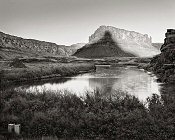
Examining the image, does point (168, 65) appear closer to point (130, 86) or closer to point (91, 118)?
point (130, 86)

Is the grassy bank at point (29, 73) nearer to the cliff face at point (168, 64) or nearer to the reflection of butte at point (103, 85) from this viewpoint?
the reflection of butte at point (103, 85)

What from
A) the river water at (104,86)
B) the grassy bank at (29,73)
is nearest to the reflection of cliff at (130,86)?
the river water at (104,86)

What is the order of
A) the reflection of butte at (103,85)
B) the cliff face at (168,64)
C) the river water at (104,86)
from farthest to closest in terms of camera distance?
the cliff face at (168,64) → the reflection of butte at (103,85) → the river water at (104,86)

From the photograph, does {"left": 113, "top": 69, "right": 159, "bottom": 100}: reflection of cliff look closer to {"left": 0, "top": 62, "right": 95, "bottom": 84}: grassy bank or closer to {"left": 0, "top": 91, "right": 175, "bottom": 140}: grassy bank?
{"left": 0, "top": 91, "right": 175, "bottom": 140}: grassy bank

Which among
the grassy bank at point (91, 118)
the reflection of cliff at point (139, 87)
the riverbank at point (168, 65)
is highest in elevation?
the riverbank at point (168, 65)

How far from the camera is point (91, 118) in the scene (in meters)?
15.2

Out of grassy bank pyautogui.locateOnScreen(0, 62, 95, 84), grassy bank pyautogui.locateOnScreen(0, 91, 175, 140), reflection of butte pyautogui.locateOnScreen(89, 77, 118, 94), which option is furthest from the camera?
grassy bank pyautogui.locateOnScreen(0, 62, 95, 84)

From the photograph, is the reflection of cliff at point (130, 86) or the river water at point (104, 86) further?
the reflection of cliff at point (130, 86)

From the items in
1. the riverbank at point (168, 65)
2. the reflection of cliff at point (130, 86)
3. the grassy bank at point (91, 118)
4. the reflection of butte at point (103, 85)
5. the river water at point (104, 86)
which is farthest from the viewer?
the riverbank at point (168, 65)

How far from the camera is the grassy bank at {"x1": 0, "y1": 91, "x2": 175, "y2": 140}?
14227 mm

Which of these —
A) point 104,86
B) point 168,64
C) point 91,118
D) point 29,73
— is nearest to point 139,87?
point 104,86

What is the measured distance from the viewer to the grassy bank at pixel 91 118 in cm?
1423

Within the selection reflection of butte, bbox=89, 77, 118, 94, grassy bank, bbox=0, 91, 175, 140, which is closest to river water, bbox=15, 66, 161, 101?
reflection of butte, bbox=89, 77, 118, 94

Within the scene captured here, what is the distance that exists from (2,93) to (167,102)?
1149 cm
